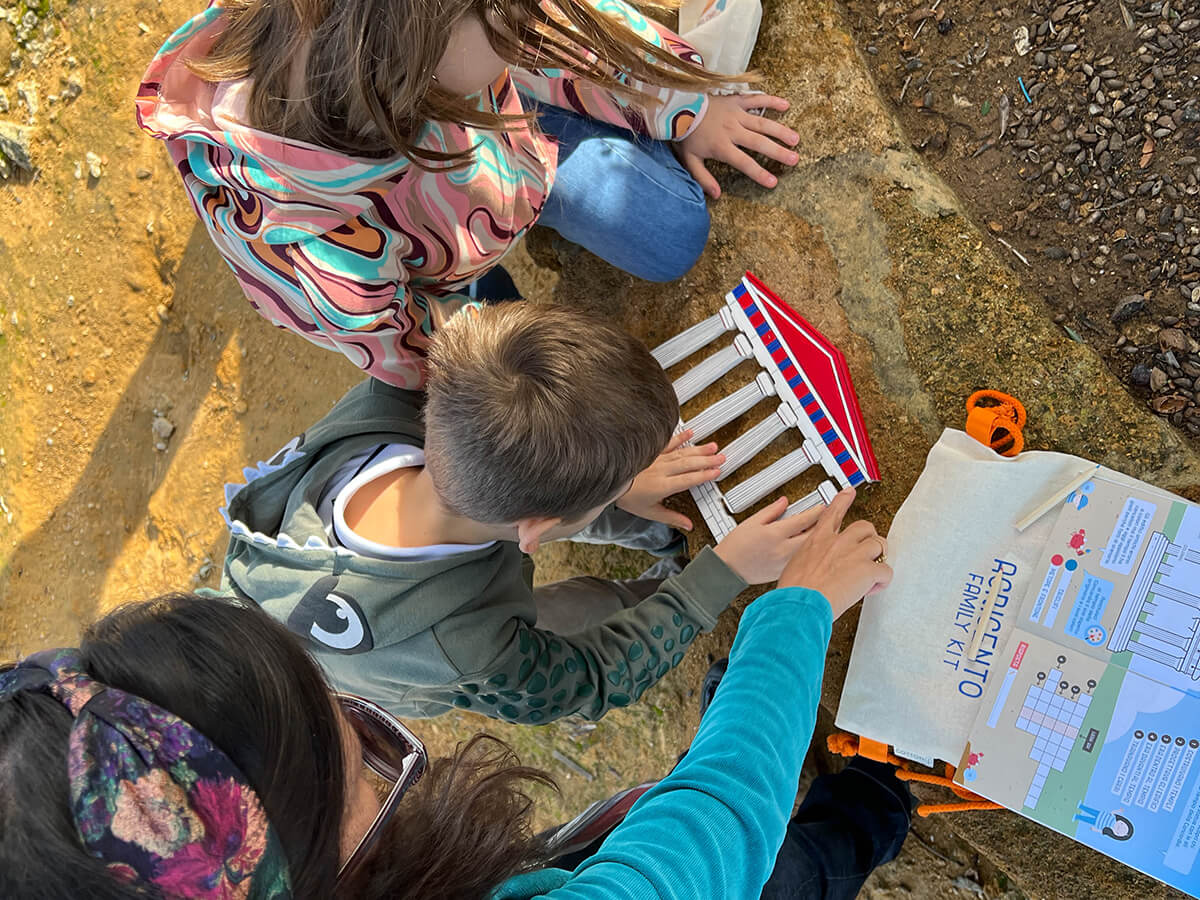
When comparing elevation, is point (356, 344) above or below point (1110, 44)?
below

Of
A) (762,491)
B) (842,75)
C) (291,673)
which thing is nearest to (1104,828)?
(762,491)

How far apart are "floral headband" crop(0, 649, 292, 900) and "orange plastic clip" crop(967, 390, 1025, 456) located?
1.33 meters

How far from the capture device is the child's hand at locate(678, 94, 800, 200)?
1732mm

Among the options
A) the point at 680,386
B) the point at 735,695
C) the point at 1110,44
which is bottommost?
the point at 735,695

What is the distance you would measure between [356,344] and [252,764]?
2.84 ft

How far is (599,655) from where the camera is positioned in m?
1.50

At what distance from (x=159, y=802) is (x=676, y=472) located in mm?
1144

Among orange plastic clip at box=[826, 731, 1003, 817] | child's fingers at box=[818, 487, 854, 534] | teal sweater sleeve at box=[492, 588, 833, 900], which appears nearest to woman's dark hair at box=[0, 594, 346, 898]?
teal sweater sleeve at box=[492, 588, 833, 900]

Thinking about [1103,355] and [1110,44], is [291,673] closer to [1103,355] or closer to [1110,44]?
[1103,355]

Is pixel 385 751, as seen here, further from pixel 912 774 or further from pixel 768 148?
pixel 768 148

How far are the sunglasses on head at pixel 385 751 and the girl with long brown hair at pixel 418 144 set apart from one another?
66 cm

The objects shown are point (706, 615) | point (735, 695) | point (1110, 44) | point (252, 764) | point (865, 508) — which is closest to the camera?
point (252, 764)

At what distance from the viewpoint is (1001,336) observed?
158 centimetres

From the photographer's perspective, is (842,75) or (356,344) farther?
(842,75)
